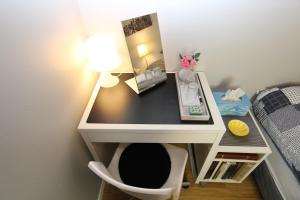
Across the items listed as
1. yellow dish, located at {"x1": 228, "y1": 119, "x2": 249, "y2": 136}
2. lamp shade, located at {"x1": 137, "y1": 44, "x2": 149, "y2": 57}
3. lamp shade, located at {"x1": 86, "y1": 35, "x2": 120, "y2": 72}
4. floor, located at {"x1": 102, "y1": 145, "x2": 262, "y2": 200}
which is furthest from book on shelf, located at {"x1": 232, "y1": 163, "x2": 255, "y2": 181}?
lamp shade, located at {"x1": 86, "y1": 35, "x2": 120, "y2": 72}

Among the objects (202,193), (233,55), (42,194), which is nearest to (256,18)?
(233,55)

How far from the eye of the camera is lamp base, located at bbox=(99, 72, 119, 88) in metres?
1.18

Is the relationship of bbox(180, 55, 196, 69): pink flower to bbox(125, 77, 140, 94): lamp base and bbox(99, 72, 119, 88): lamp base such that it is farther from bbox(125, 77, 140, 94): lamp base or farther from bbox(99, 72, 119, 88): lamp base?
bbox(99, 72, 119, 88): lamp base

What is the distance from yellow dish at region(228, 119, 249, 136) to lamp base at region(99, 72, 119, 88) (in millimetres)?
779

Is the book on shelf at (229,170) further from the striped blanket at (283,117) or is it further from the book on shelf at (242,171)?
the striped blanket at (283,117)

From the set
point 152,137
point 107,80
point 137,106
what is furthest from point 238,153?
point 107,80

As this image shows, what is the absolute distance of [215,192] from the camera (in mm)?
1338

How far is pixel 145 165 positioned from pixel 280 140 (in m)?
0.86

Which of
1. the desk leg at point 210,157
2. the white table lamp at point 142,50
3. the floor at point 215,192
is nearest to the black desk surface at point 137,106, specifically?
the desk leg at point 210,157

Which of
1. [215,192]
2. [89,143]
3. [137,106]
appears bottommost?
[215,192]

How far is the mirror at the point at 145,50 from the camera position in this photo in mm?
978

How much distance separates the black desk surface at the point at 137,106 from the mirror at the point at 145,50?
57 mm

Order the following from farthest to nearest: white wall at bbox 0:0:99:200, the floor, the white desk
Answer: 1. the floor
2. the white desk
3. white wall at bbox 0:0:99:200

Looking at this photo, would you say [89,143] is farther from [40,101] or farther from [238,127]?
[238,127]
